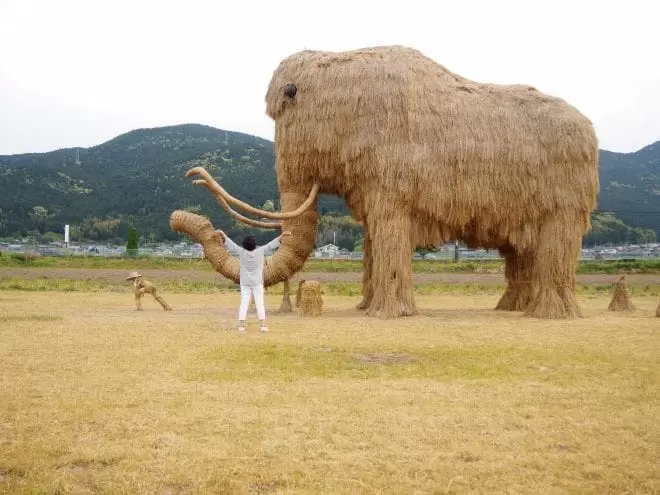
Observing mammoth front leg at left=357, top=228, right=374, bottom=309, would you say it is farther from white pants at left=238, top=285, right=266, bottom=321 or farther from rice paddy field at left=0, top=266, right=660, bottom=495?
white pants at left=238, top=285, right=266, bottom=321

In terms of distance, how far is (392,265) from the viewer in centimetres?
1230

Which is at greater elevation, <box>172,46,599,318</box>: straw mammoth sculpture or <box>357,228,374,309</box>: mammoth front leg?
<box>172,46,599,318</box>: straw mammoth sculpture

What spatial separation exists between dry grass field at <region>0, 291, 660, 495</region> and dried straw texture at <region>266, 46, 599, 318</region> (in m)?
2.94

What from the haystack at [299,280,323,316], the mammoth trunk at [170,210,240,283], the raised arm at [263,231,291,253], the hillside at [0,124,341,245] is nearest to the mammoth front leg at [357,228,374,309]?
the haystack at [299,280,323,316]

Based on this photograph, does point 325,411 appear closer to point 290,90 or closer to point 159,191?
point 290,90

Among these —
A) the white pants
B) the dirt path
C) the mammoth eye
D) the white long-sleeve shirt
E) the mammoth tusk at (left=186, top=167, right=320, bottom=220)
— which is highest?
the mammoth eye

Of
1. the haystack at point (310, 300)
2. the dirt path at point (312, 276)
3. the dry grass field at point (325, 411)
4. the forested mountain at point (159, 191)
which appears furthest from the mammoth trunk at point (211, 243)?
the forested mountain at point (159, 191)

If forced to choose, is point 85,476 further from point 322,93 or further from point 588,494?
point 322,93

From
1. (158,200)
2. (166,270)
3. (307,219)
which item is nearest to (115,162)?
(158,200)

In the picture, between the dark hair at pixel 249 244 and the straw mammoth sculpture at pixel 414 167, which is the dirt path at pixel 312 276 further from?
the dark hair at pixel 249 244

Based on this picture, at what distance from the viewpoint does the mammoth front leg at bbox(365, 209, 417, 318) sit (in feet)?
40.4

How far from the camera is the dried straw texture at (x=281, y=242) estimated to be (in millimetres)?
12172

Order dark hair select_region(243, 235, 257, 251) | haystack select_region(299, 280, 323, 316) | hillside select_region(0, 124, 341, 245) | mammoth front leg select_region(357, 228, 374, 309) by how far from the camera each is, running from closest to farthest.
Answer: dark hair select_region(243, 235, 257, 251)
haystack select_region(299, 280, 323, 316)
mammoth front leg select_region(357, 228, 374, 309)
hillside select_region(0, 124, 341, 245)

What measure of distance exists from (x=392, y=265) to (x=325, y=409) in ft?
22.8
